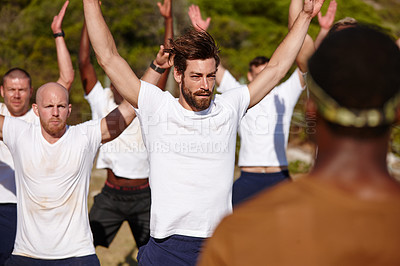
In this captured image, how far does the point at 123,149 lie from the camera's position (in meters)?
5.49

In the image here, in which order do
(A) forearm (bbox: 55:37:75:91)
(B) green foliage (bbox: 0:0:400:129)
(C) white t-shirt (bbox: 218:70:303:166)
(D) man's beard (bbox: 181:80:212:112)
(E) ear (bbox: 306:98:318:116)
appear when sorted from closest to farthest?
(E) ear (bbox: 306:98:318:116)
(D) man's beard (bbox: 181:80:212:112)
(A) forearm (bbox: 55:37:75:91)
(C) white t-shirt (bbox: 218:70:303:166)
(B) green foliage (bbox: 0:0:400:129)

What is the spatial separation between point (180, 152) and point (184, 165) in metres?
0.10

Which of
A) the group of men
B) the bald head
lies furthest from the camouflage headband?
the bald head

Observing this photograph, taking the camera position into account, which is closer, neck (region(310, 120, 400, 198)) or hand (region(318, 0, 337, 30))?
neck (region(310, 120, 400, 198))

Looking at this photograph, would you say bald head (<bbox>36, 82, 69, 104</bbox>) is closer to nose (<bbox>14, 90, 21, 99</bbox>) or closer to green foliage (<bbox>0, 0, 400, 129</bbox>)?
nose (<bbox>14, 90, 21, 99</bbox>)

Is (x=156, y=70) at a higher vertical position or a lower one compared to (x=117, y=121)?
higher

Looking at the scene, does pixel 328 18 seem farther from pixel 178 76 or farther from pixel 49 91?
→ pixel 49 91

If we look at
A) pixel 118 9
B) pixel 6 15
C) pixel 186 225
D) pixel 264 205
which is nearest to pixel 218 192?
pixel 186 225

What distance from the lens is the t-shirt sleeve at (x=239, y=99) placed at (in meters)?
3.66

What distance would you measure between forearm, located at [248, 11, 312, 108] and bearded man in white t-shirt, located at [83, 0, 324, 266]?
4cm

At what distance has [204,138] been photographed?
347 centimetres

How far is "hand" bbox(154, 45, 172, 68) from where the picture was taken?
151 inches

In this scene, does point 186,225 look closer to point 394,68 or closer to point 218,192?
point 218,192

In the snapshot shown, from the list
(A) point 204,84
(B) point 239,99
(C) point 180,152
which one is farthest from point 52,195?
(B) point 239,99
